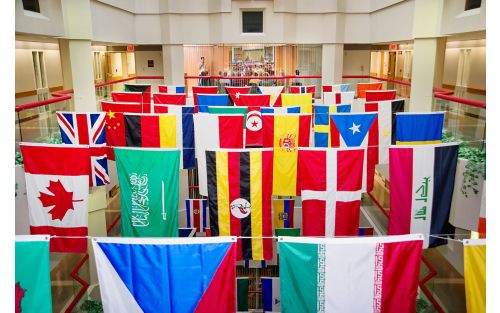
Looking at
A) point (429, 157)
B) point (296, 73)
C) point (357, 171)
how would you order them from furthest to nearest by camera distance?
point (296, 73), point (357, 171), point (429, 157)

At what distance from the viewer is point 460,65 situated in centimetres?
2578

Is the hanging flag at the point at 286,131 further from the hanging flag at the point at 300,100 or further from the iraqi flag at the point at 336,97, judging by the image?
the iraqi flag at the point at 336,97

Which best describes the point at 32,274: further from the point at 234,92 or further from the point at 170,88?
the point at 170,88

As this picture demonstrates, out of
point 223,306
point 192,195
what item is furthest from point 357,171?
point 192,195

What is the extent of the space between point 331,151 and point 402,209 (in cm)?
142

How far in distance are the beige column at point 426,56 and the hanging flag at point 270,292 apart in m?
7.13

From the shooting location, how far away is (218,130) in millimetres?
8789

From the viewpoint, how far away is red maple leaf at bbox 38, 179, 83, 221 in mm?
6105

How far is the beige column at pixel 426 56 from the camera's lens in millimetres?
12117

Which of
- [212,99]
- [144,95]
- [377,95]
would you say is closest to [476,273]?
[377,95]

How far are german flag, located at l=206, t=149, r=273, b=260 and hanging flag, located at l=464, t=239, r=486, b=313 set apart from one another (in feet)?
10.7

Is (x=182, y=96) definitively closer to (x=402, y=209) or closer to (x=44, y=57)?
(x=402, y=209)

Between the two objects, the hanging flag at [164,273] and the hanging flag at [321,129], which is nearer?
the hanging flag at [164,273]

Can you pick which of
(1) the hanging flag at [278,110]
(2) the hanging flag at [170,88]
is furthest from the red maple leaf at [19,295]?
(2) the hanging flag at [170,88]
